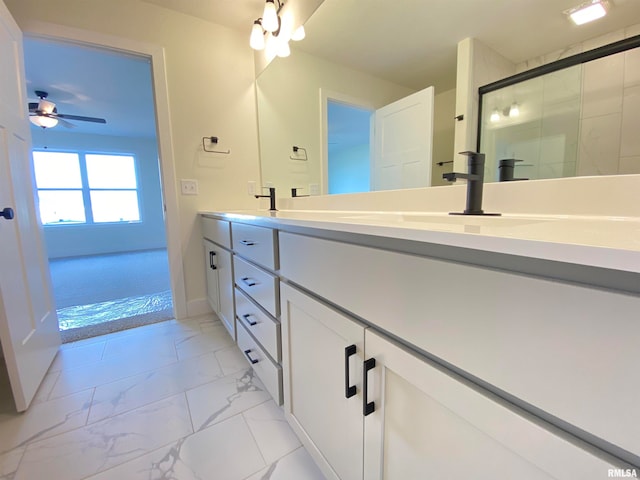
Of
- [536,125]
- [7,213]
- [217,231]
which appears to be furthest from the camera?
[217,231]

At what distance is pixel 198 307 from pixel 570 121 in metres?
2.42

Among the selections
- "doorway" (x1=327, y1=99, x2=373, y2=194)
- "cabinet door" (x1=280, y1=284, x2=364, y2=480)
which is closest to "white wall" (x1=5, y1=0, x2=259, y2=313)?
"doorway" (x1=327, y1=99, x2=373, y2=194)

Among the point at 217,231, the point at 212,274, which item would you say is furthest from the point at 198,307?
the point at 217,231

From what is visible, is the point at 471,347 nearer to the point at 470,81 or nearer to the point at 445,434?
the point at 445,434

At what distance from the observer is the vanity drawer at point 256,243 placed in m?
0.98

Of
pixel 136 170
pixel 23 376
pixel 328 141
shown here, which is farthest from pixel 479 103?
pixel 136 170

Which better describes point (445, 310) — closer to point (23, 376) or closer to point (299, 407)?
point (299, 407)

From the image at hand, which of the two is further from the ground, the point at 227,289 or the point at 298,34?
the point at 298,34

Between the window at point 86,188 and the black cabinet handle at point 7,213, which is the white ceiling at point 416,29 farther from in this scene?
the window at point 86,188

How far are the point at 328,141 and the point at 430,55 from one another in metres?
0.70

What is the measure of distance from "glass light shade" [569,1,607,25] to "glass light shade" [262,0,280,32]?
1.64 m

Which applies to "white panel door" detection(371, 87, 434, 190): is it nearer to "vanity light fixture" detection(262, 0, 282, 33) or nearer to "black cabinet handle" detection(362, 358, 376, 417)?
"black cabinet handle" detection(362, 358, 376, 417)

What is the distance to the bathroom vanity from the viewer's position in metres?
0.28

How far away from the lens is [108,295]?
2.70m
